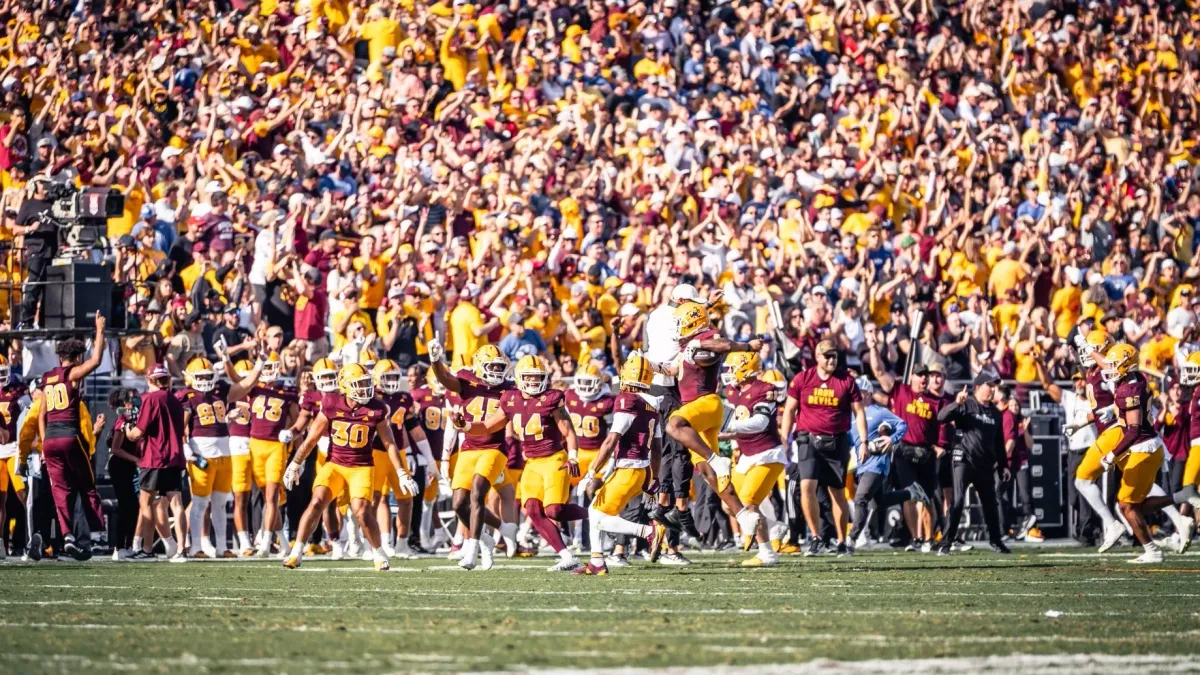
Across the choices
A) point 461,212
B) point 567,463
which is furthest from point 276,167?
point 567,463

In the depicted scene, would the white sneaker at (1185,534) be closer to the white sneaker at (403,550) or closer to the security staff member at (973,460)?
the security staff member at (973,460)

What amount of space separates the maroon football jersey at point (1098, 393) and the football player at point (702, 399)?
12.3 ft

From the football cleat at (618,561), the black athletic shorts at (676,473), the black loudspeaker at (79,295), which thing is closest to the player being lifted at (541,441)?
the football cleat at (618,561)

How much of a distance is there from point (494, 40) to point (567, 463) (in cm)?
982

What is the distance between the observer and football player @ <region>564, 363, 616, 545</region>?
51.5 ft

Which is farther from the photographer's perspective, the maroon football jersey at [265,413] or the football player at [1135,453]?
the maroon football jersey at [265,413]


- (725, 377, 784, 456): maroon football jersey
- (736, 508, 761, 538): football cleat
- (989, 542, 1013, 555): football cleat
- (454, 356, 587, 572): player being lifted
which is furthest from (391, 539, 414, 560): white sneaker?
(989, 542, 1013, 555): football cleat

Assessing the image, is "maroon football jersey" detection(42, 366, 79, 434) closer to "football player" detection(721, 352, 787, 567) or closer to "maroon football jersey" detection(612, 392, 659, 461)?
"maroon football jersey" detection(612, 392, 659, 461)

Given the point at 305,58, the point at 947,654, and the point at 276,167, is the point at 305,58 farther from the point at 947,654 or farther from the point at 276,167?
the point at 947,654

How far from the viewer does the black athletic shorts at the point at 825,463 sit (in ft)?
53.7

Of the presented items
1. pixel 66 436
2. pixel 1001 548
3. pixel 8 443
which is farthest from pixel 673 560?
pixel 8 443

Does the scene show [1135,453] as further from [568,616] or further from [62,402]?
[62,402]

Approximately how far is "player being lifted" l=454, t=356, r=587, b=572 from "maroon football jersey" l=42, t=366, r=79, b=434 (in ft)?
11.9

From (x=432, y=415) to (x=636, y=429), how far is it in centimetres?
446
